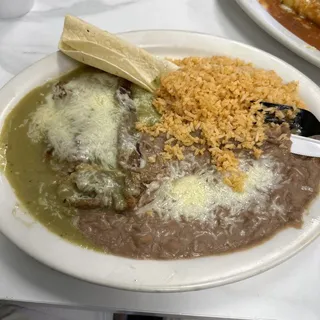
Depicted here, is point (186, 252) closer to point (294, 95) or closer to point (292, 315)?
point (292, 315)

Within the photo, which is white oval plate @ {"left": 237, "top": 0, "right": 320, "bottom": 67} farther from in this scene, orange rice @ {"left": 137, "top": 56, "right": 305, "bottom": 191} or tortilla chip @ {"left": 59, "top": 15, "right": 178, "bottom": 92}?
tortilla chip @ {"left": 59, "top": 15, "right": 178, "bottom": 92}

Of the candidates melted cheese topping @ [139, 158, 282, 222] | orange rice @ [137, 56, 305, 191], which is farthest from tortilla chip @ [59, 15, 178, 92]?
melted cheese topping @ [139, 158, 282, 222]

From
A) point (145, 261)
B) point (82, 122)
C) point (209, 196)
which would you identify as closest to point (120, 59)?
point (82, 122)

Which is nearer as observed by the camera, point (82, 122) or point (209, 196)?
point (209, 196)

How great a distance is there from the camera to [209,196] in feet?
3.86

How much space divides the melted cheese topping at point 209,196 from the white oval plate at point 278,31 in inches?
23.5

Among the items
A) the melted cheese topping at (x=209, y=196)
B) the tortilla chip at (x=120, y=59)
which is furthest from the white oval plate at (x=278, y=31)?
the melted cheese topping at (x=209, y=196)

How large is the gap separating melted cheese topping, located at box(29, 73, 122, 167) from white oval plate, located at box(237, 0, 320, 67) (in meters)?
0.66

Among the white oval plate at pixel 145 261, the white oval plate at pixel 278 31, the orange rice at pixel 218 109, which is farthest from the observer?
the white oval plate at pixel 278 31

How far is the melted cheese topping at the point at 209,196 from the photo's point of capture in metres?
1.15

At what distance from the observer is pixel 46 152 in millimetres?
1281

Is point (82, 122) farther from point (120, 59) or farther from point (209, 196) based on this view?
point (209, 196)

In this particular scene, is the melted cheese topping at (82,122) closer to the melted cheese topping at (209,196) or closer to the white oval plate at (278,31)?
the melted cheese topping at (209,196)

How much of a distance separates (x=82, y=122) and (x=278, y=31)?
862 mm
